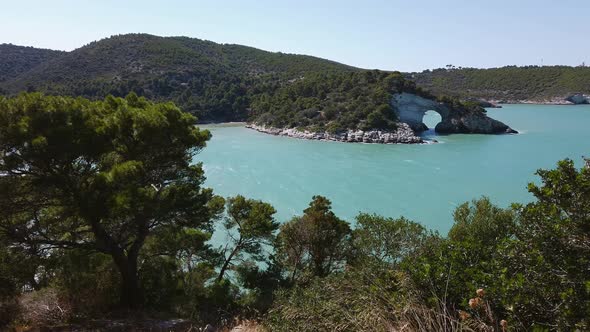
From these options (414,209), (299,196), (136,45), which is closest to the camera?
(414,209)

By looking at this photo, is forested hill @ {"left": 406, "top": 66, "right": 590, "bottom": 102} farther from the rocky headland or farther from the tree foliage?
the tree foliage

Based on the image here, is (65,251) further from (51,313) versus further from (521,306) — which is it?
(521,306)

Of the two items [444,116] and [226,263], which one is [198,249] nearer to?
[226,263]

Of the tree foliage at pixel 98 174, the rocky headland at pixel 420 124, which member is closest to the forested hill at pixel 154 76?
the rocky headland at pixel 420 124

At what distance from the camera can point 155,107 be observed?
8461 millimetres

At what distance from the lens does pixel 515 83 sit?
4080 inches

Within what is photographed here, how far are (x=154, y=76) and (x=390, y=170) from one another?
2143 inches

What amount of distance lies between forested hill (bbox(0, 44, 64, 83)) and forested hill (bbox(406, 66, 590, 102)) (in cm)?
8334

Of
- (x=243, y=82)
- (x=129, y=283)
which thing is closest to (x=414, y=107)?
(x=243, y=82)

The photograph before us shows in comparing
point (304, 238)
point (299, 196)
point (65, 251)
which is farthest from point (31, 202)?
point (299, 196)

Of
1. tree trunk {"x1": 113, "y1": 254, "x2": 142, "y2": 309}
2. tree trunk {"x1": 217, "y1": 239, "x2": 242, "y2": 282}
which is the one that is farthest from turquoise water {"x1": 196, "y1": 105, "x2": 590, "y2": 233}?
tree trunk {"x1": 113, "y1": 254, "x2": 142, "y2": 309}

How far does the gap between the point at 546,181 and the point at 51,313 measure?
318 inches

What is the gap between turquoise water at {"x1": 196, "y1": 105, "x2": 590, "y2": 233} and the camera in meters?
23.2

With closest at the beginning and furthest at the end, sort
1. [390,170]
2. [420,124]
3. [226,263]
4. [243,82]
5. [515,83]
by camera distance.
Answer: [226,263] → [390,170] → [420,124] → [243,82] → [515,83]
